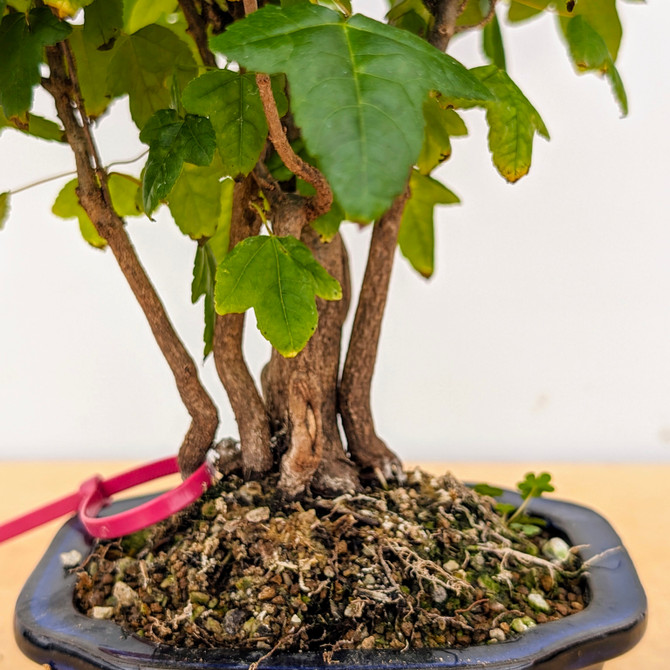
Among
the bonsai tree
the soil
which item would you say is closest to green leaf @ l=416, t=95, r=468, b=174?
the bonsai tree

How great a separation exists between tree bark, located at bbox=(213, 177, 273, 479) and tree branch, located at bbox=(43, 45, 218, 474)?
0.02m

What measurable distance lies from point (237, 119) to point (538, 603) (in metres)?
0.34

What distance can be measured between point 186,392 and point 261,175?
16cm

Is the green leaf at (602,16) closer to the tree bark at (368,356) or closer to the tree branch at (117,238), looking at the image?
the tree bark at (368,356)

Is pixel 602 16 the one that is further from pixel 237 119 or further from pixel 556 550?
pixel 556 550

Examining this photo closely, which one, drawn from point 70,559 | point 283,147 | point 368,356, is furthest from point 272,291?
point 70,559

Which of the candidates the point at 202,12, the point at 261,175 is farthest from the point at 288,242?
the point at 202,12

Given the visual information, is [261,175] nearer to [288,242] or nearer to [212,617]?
[288,242]

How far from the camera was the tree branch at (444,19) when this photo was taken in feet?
1.57

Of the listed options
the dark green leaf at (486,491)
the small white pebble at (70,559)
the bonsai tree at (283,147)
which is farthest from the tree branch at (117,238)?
the dark green leaf at (486,491)

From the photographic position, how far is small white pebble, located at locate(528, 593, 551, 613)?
494 millimetres

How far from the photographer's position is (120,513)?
0.58 m

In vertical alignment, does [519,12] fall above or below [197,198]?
above

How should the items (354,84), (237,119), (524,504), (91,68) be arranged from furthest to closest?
(524,504), (91,68), (237,119), (354,84)
